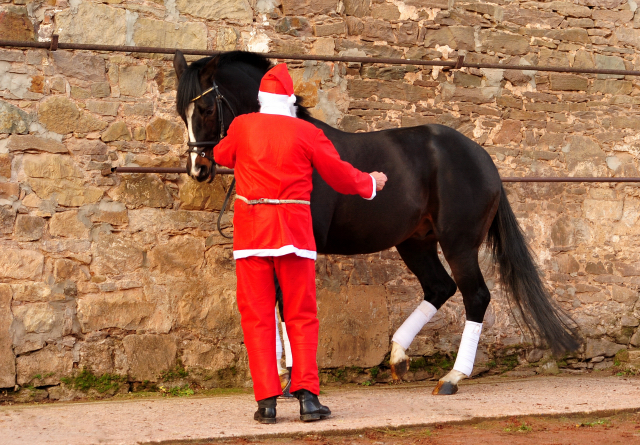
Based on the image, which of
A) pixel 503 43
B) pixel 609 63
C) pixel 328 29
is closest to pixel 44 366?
pixel 328 29

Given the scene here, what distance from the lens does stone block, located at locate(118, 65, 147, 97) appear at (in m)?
5.21

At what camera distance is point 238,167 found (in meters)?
3.94

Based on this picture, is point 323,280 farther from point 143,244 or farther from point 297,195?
point 297,195

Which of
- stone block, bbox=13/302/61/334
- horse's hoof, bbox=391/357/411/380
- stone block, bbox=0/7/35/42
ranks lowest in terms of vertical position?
horse's hoof, bbox=391/357/411/380

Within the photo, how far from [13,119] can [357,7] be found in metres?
2.73

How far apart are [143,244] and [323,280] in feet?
4.51

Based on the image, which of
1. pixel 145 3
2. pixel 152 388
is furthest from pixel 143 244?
pixel 145 3

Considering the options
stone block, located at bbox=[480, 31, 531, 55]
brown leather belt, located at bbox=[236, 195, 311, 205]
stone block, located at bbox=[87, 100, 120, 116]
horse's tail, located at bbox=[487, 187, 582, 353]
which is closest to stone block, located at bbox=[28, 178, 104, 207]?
stone block, located at bbox=[87, 100, 120, 116]

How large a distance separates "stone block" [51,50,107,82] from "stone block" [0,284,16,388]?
4.92 feet

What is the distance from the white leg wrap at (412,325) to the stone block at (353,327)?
0.48 m

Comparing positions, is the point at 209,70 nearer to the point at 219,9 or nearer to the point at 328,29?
the point at 219,9

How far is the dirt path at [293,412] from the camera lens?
→ 3.69m

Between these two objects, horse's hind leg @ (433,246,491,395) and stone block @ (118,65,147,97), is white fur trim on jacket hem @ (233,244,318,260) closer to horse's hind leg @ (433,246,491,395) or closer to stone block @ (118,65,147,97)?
horse's hind leg @ (433,246,491,395)

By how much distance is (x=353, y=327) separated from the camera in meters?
5.67
